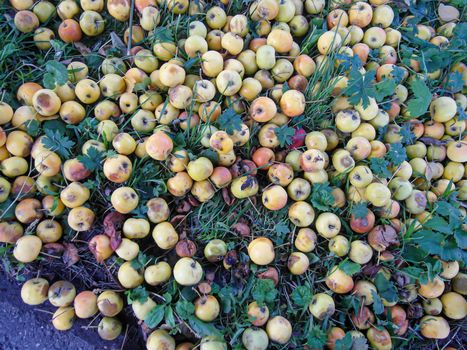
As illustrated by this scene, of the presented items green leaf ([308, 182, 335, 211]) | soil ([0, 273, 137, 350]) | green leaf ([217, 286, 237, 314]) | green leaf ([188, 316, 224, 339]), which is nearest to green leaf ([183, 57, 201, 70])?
green leaf ([308, 182, 335, 211])

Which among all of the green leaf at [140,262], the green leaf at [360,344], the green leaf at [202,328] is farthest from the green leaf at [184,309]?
the green leaf at [360,344]

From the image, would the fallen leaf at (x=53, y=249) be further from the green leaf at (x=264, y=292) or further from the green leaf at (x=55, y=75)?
the green leaf at (x=264, y=292)

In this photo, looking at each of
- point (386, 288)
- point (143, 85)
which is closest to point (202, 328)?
point (386, 288)

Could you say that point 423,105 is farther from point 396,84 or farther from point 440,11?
point 440,11

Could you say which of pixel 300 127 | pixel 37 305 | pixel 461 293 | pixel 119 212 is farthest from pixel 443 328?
pixel 37 305

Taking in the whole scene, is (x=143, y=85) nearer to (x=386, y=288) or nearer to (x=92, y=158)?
(x=92, y=158)

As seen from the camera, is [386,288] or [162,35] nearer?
[386,288]
